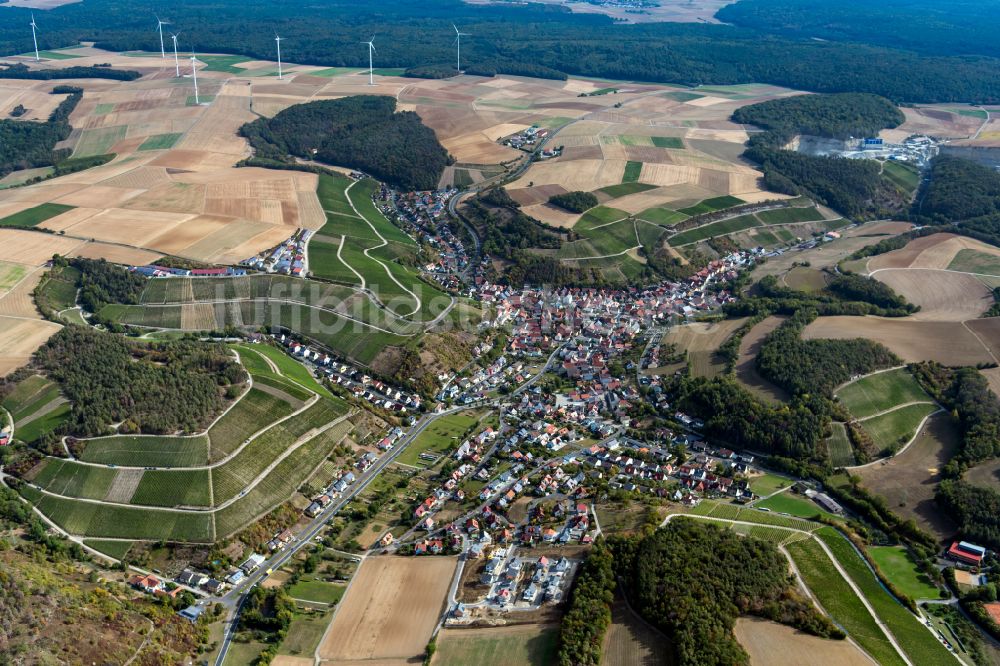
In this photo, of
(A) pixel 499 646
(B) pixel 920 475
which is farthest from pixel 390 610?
(B) pixel 920 475

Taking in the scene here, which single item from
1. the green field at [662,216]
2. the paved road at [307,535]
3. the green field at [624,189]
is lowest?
the paved road at [307,535]

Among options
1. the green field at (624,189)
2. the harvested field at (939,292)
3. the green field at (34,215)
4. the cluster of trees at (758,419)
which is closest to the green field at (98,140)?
the green field at (34,215)

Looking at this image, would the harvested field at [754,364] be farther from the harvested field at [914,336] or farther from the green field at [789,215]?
the green field at [789,215]

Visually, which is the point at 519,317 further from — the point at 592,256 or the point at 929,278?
the point at 929,278

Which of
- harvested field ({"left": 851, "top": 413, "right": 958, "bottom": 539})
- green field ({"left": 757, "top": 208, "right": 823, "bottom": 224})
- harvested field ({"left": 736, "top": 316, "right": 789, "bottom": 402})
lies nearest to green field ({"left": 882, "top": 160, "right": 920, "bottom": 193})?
green field ({"left": 757, "top": 208, "right": 823, "bottom": 224})

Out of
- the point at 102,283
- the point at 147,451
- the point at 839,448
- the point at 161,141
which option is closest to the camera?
the point at 147,451

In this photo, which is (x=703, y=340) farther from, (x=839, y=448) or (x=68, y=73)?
(x=68, y=73)

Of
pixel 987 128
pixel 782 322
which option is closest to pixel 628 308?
pixel 782 322
